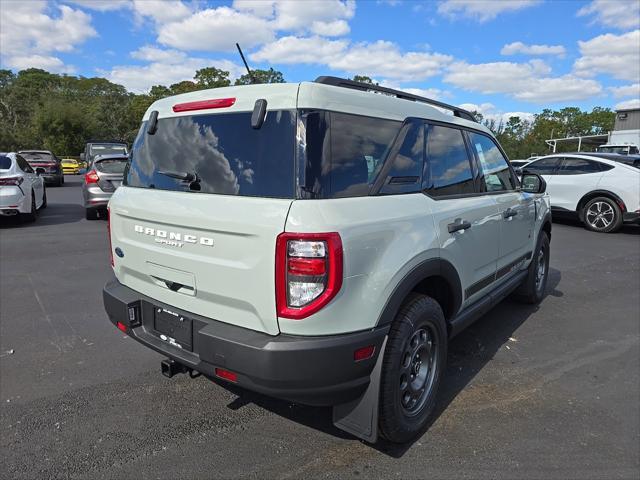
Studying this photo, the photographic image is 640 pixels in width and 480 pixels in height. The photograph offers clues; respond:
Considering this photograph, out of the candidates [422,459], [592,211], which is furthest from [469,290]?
[592,211]

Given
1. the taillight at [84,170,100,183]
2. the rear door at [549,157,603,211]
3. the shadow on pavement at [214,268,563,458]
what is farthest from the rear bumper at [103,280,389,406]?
the rear door at [549,157,603,211]

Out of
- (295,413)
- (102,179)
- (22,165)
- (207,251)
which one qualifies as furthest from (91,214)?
(207,251)

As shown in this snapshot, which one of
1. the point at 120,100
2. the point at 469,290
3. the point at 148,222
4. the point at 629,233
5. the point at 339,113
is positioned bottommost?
the point at 629,233

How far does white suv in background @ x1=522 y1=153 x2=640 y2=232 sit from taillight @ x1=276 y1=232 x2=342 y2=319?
1013 cm

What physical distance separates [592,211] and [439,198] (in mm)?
9264

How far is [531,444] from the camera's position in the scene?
2590mm

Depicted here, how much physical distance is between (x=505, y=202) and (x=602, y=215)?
8023 mm

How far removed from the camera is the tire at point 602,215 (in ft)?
32.3

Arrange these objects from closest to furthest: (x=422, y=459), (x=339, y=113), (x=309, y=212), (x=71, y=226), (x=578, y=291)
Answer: (x=309, y=212), (x=339, y=113), (x=422, y=459), (x=578, y=291), (x=71, y=226)

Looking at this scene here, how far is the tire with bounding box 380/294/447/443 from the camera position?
2.30m

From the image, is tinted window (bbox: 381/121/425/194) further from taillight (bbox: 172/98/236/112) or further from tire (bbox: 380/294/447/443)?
taillight (bbox: 172/98/236/112)

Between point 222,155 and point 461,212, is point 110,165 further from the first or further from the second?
point 461,212

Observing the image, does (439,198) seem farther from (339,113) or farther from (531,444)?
(531,444)

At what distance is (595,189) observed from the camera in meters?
10.1
